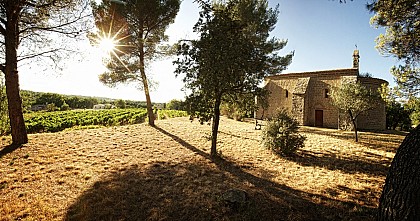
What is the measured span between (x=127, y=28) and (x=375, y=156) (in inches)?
645

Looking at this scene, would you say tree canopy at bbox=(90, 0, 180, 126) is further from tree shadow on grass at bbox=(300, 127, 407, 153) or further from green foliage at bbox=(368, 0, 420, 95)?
tree shadow on grass at bbox=(300, 127, 407, 153)

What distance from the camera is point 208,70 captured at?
6.42 m

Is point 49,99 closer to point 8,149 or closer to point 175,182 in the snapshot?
point 8,149

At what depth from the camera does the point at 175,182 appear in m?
5.30

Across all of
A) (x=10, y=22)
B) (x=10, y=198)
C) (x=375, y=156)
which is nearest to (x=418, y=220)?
(x=10, y=198)

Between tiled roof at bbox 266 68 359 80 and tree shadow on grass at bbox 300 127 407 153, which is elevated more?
tiled roof at bbox 266 68 359 80

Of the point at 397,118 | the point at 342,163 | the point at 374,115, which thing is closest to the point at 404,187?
the point at 342,163

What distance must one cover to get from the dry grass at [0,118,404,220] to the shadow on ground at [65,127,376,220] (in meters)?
0.02

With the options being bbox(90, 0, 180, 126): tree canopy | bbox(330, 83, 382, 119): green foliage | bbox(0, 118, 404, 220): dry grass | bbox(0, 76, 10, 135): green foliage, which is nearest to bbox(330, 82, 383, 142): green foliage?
bbox(330, 83, 382, 119): green foliage

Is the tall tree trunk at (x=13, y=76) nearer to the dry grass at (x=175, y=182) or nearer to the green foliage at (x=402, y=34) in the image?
the dry grass at (x=175, y=182)

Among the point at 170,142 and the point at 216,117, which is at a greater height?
the point at 216,117

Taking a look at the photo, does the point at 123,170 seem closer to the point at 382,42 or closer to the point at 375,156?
the point at 375,156

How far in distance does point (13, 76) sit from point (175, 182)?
754 centimetres

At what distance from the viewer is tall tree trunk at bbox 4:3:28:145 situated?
22.2ft
